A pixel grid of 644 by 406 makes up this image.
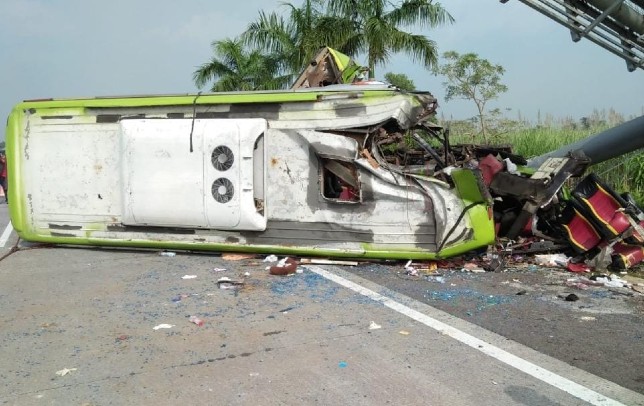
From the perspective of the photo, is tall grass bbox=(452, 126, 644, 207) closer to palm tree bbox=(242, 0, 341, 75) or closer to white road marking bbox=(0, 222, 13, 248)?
palm tree bbox=(242, 0, 341, 75)

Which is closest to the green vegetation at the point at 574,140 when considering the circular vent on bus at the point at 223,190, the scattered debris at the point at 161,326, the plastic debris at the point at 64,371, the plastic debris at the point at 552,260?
the plastic debris at the point at 552,260

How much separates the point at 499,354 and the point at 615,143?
27.4 ft

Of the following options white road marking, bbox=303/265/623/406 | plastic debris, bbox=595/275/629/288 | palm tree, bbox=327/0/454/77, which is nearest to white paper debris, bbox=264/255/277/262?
white road marking, bbox=303/265/623/406

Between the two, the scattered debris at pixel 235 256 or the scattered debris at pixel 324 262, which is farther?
the scattered debris at pixel 235 256

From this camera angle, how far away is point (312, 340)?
404 cm

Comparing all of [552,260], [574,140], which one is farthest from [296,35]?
[552,260]

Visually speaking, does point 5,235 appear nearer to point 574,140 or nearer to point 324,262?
point 324,262

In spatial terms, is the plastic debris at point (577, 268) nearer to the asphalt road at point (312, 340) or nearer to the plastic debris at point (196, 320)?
the asphalt road at point (312, 340)

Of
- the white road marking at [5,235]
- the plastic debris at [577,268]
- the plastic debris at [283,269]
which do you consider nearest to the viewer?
the plastic debris at [283,269]

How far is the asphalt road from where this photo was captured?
10.6 feet

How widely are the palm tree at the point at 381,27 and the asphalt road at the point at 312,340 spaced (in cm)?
1233

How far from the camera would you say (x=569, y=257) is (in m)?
6.46

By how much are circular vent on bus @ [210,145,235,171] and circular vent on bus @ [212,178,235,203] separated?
152 millimetres

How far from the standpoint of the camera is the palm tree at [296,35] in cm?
1759
